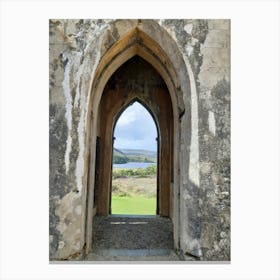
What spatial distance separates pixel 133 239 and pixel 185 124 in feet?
6.82

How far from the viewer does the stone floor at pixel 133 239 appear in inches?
142

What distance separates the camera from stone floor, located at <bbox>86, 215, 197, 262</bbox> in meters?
3.61

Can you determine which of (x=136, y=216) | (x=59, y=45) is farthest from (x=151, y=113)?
(x=59, y=45)

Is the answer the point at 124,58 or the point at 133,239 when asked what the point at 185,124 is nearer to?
the point at 124,58

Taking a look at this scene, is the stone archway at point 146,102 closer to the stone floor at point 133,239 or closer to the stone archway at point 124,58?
the stone floor at point 133,239

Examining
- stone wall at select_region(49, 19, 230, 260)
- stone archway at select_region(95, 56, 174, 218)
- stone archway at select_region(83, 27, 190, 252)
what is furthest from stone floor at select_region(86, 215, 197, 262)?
stone archway at select_region(95, 56, 174, 218)

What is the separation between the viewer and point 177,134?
3.71 metres

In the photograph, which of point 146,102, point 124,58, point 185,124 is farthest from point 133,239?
point 146,102

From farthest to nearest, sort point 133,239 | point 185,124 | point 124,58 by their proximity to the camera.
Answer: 1. point 133,239
2. point 124,58
3. point 185,124

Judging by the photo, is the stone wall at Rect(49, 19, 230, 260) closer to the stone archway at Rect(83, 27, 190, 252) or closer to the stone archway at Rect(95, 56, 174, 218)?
the stone archway at Rect(83, 27, 190, 252)

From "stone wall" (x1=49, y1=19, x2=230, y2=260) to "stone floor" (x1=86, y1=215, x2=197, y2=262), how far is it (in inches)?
18.7

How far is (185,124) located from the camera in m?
3.40

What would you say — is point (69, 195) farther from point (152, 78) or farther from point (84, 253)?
point (152, 78)

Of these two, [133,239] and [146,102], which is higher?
[146,102]
